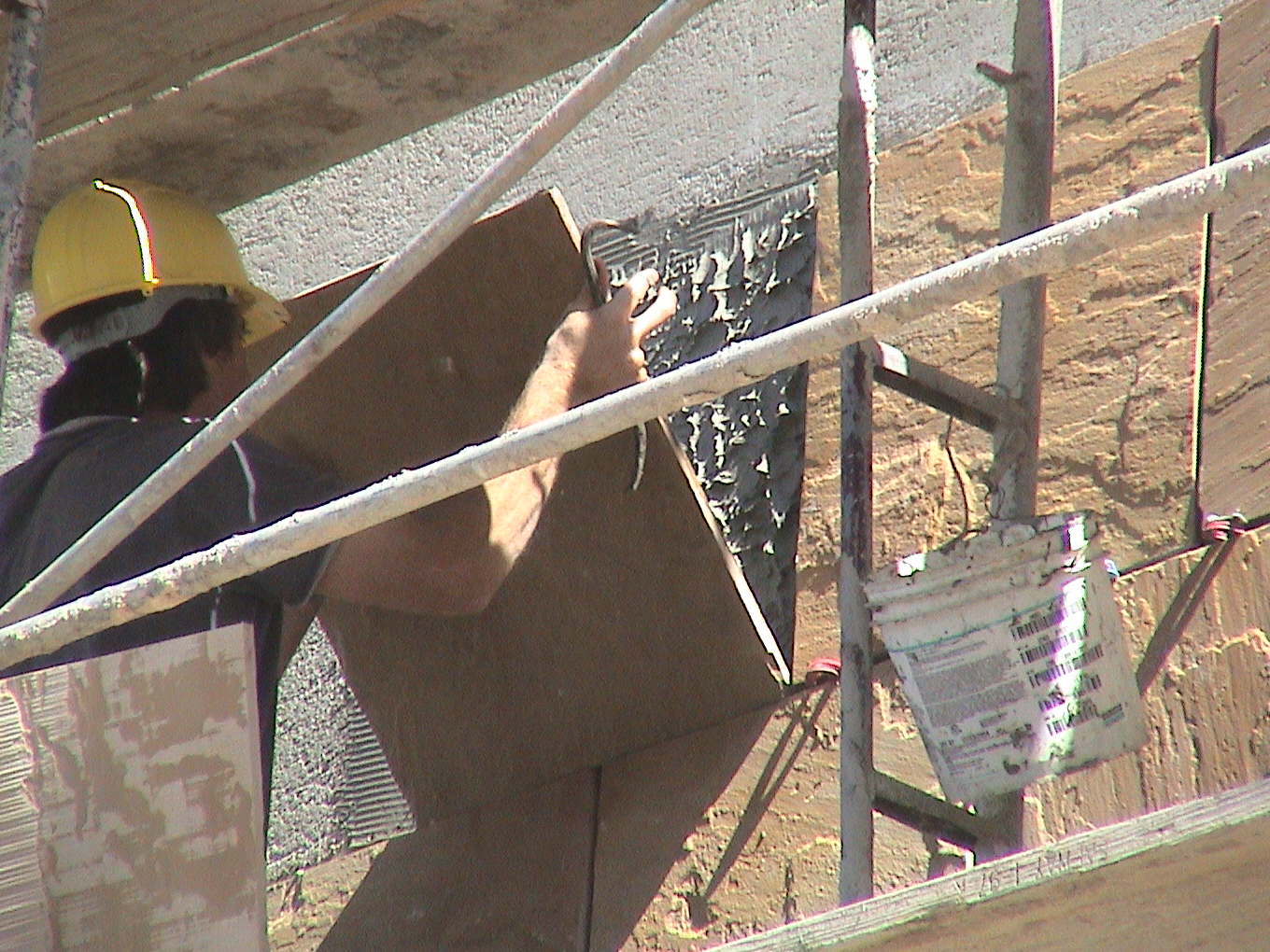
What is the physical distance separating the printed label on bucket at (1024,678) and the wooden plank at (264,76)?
1.41 meters

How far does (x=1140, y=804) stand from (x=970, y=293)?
136 cm

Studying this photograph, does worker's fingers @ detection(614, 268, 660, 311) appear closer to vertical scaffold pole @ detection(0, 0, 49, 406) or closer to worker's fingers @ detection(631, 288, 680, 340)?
worker's fingers @ detection(631, 288, 680, 340)

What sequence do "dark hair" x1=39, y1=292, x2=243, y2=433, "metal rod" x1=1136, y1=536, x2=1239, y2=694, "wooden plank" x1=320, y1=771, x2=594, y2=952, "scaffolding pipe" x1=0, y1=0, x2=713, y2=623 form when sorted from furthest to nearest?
1. "wooden plank" x1=320, y1=771, x2=594, y2=952
2. "dark hair" x1=39, y1=292, x2=243, y2=433
3. "metal rod" x1=1136, y1=536, x2=1239, y2=694
4. "scaffolding pipe" x1=0, y1=0, x2=713, y2=623

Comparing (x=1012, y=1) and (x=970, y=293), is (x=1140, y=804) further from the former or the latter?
(x=1012, y=1)

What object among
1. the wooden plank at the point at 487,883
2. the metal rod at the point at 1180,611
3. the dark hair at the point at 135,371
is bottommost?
the wooden plank at the point at 487,883

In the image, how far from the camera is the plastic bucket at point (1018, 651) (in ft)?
7.60

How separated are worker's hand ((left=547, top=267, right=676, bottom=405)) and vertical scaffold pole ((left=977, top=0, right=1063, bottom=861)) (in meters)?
0.58

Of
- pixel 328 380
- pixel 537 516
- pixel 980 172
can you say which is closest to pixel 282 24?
pixel 328 380

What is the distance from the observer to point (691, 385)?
1.68 metres

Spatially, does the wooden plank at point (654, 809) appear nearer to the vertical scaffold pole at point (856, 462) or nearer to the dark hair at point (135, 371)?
the vertical scaffold pole at point (856, 462)

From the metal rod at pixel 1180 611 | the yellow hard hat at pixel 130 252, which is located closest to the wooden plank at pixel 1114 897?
the metal rod at pixel 1180 611

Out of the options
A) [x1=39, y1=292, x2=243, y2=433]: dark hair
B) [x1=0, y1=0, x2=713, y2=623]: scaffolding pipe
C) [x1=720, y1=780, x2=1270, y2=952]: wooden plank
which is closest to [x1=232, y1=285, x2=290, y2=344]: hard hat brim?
[x1=39, y1=292, x2=243, y2=433]: dark hair

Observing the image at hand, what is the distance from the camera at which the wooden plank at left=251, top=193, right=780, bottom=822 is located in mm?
3029

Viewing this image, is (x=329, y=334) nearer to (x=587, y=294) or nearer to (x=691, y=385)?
(x=691, y=385)
